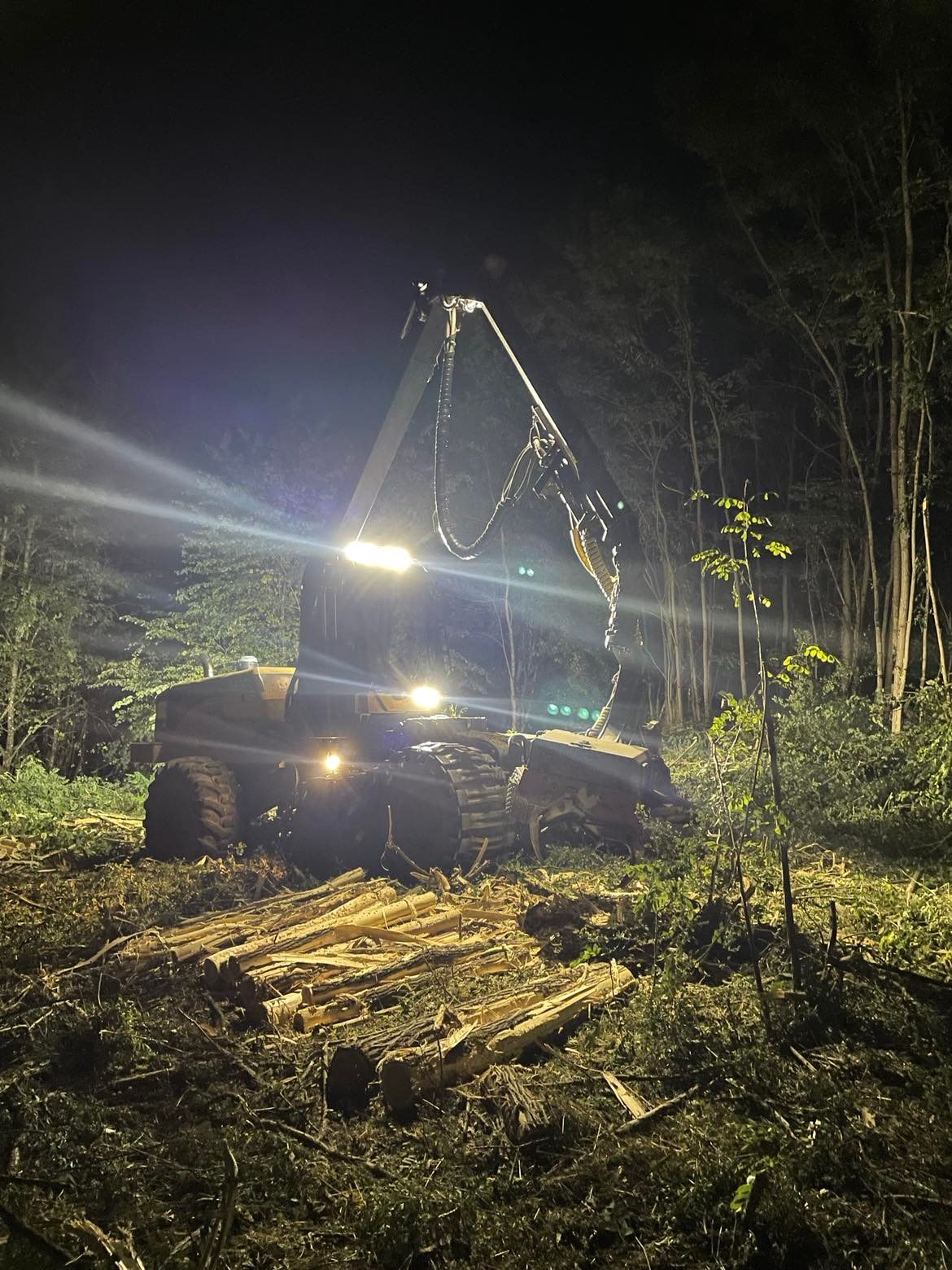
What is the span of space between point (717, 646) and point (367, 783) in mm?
11547

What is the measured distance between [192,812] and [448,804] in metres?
2.95

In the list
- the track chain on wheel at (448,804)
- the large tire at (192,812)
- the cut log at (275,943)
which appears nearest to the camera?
the cut log at (275,943)

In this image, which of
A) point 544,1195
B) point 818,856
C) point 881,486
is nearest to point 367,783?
point 818,856

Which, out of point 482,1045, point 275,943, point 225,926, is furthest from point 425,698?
point 482,1045

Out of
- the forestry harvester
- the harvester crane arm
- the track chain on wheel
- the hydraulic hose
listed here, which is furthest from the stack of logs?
the hydraulic hose

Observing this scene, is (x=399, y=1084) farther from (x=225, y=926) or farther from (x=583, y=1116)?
(x=225, y=926)

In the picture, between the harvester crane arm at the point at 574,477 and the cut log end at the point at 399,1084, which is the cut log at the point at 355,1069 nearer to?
the cut log end at the point at 399,1084

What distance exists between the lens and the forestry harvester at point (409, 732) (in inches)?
235

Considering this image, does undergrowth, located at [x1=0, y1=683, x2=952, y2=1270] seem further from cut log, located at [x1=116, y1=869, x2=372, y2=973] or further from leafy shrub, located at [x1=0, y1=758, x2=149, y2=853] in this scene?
leafy shrub, located at [x1=0, y1=758, x2=149, y2=853]

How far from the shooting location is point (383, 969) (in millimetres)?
4109

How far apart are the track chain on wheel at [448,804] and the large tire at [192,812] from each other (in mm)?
2110

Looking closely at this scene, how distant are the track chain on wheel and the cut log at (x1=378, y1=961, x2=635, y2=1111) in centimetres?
208

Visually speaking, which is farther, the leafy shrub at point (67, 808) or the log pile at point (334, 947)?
the leafy shrub at point (67, 808)

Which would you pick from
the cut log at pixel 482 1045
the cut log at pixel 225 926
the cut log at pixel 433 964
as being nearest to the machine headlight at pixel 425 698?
the cut log at pixel 225 926
